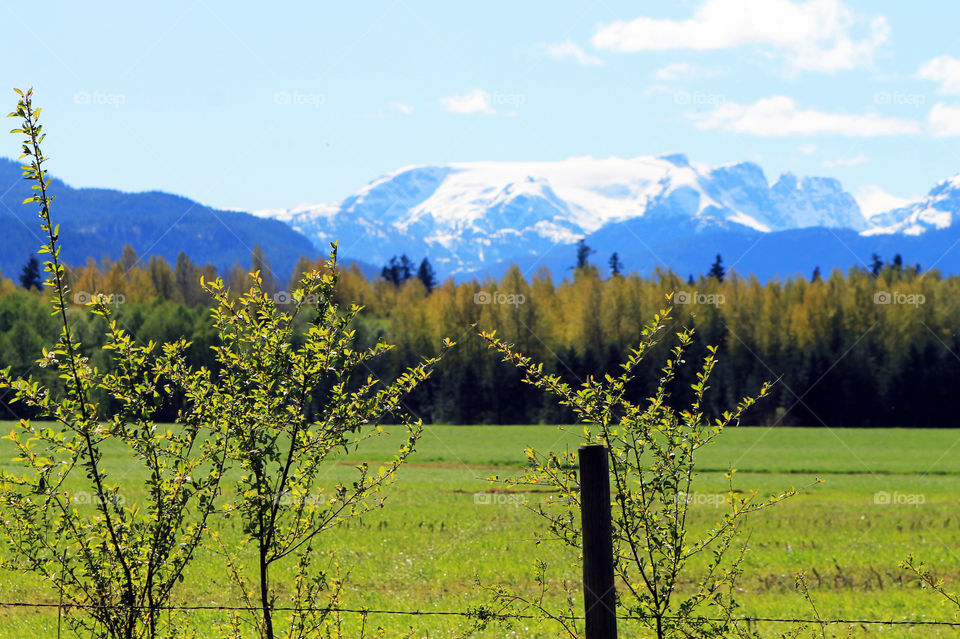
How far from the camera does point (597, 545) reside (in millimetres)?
5410

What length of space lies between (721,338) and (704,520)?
59782mm

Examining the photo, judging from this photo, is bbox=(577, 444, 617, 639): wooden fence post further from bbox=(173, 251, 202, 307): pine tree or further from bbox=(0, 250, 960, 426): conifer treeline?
bbox=(173, 251, 202, 307): pine tree

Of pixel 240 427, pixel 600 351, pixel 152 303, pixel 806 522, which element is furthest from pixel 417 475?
pixel 152 303

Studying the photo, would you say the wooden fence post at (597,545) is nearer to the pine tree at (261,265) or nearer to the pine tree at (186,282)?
the pine tree at (261,265)

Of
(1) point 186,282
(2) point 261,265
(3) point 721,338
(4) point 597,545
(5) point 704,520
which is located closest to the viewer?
(4) point 597,545

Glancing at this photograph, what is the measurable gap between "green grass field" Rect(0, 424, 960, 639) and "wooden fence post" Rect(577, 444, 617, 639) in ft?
1.24

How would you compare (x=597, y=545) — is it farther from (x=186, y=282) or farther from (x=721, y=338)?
(x=186, y=282)

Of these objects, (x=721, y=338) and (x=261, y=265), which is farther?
(x=721, y=338)

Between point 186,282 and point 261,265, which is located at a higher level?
point 186,282

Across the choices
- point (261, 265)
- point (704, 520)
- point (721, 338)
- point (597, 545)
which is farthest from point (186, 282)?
point (597, 545)

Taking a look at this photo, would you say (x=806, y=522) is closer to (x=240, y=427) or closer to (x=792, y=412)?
(x=240, y=427)

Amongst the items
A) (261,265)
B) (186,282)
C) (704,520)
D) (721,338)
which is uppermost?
(186,282)

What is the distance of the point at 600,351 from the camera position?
292 feet

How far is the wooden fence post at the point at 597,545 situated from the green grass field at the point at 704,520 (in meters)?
0.38
